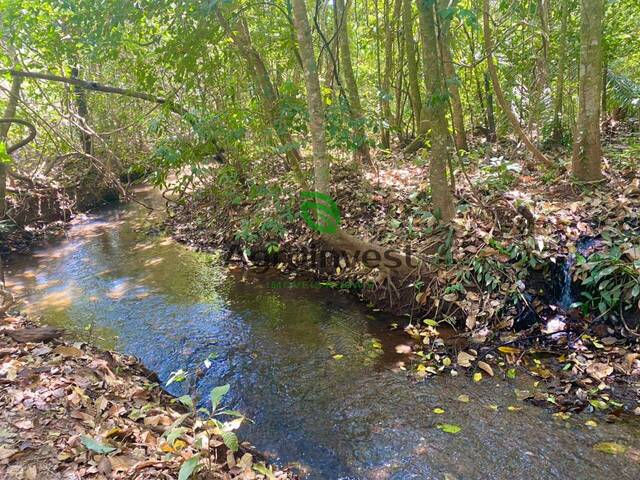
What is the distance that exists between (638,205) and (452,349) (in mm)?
2854

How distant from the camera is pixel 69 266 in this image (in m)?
8.59

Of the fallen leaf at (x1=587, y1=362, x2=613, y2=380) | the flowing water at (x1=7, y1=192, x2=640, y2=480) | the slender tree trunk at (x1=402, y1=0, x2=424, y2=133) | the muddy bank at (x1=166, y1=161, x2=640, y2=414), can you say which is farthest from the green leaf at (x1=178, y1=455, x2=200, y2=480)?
the slender tree trunk at (x1=402, y1=0, x2=424, y2=133)

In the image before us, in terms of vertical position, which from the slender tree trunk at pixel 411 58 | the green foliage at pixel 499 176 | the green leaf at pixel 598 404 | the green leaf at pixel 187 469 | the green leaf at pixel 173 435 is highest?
the slender tree trunk at pixel 411 58

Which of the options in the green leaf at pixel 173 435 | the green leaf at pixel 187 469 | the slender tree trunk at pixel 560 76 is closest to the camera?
the green leaf at pixel 187 469

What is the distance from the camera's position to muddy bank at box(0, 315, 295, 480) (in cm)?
261

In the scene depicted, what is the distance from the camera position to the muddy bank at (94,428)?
8.56 feet

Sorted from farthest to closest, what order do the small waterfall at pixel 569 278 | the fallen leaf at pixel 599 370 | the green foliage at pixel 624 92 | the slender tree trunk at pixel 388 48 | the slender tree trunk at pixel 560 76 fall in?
the slender tree trunk at pixel 388 48 < the green foliage at pixel 624 92 < the slender tree trunk at pixel 560 76 < the small waterfall at pixel 569 278 < the fallen leaf at pixel 599 370

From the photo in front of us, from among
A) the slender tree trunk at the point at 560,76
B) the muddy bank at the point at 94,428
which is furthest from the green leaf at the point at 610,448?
the slender tree trunk at the point at 560,76

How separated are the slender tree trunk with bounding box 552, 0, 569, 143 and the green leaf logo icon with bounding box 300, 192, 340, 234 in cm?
444

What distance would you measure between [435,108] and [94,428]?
4.71 m

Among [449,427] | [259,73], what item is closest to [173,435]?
[449,427]

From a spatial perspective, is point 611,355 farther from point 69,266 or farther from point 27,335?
point 69,266

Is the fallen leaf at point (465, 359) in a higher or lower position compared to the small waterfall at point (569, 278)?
lower

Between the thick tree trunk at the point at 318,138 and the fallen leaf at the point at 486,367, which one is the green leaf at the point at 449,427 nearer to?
the fallen leaf at the point at 486,367
